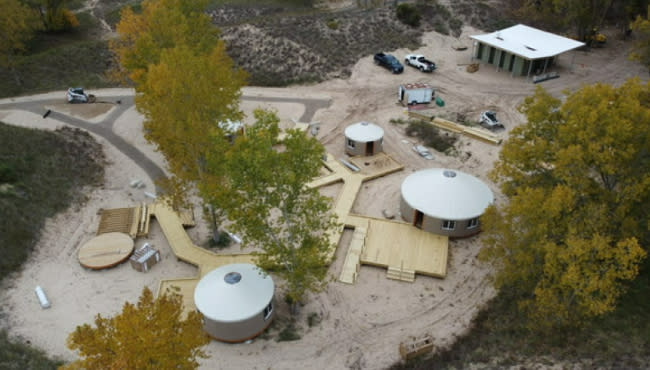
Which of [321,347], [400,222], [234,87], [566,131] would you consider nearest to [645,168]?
[566,131]

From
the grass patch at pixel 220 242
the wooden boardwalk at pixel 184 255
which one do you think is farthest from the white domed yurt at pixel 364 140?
the wooden boardwalk at pixel 184 255

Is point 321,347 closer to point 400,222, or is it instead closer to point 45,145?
point 400,222

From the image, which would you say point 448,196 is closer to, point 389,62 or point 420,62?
point 420,62

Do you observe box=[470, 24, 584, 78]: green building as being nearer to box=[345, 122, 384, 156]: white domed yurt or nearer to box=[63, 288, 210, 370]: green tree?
box=[345, 122, 384, 156]: white domed yurt

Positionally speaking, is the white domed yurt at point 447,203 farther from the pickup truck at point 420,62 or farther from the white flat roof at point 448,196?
the pickup truck at point 420,62

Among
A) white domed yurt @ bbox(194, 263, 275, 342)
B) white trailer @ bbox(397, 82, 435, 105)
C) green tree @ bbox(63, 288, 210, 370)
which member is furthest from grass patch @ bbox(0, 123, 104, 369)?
white trailer @ bbox(397, 82, 435, 105)

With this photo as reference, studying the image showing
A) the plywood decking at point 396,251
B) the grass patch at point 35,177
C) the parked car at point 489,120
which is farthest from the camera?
the parked car at point 489,120
